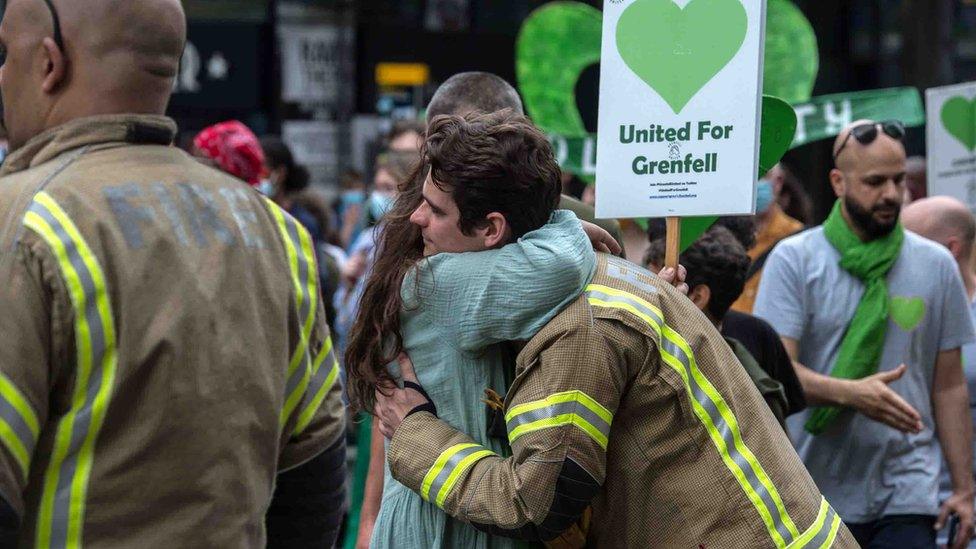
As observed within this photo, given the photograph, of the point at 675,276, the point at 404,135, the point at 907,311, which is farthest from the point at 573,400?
the point at 404,135

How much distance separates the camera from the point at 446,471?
312 cm

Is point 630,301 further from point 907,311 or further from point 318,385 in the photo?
point 907,311

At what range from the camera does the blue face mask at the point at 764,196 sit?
7.19m

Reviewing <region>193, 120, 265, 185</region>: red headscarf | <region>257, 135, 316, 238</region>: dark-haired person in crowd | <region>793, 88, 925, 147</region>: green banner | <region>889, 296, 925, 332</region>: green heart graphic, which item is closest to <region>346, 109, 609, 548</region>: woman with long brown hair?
<region>889, 296, 925, 332</region>: green heart graphic

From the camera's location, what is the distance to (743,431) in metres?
3.17

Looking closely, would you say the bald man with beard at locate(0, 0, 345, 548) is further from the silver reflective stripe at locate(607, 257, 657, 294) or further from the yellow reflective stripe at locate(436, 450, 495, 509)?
the silver reflective stripe at locate(607, 257, 657, 294)

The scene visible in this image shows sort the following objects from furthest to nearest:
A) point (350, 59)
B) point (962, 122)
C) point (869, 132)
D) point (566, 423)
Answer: point (350, 59) → point (962, 122) → point (869, 132) → point (566, 423)

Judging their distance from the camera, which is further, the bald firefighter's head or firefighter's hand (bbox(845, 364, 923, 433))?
firefighter's hand (bbox(845, 364, 923, 433))

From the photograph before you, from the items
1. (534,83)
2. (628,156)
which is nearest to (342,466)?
(628,156)

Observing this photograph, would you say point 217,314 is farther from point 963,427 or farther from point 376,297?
point 963,427

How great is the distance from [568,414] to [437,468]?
0.97 feet

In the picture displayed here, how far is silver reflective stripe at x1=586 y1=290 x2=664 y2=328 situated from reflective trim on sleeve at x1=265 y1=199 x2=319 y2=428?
0.62m

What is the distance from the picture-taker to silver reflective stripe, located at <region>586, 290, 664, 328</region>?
122 inches

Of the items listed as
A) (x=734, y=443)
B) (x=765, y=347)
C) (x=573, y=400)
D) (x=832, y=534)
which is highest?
(x=573, y=400)
